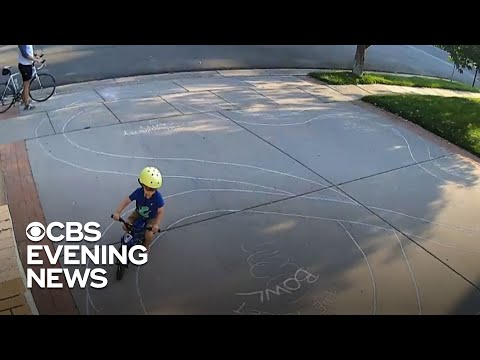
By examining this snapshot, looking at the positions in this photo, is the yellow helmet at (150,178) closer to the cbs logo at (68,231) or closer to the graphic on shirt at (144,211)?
the graphic on shirt at (144,211)

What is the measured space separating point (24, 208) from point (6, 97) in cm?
473

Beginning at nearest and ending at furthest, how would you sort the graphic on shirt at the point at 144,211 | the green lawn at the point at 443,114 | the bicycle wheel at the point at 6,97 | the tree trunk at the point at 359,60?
the graphic on shirt at the point at 144,211
the green lawn at the point at 443,114
the bicycle wheel at the point at 6,97
the tree trunk at the point at 359,60

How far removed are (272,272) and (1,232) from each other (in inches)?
117

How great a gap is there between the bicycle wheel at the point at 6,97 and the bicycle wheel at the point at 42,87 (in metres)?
0.44

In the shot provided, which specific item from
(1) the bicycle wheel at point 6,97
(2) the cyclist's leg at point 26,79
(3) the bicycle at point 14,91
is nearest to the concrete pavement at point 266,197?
(2) the cyclist's leg at point 26,79

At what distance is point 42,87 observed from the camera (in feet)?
35.8

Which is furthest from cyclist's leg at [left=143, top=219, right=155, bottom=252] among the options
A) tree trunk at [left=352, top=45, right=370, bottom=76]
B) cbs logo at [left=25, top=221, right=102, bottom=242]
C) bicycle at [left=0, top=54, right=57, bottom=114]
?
tree trunk at [left=352, top=45, right=370, bottom=76]

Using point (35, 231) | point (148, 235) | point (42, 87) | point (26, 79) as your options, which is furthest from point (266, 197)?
point (42, 87)

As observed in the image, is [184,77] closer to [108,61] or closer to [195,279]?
[108,61]

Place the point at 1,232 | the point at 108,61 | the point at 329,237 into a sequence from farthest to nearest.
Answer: the point at 108,61 < the point at 329,237 < the point at 1,232

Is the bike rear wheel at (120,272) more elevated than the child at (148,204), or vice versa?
the child at (148,204)

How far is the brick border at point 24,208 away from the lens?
4875 millimetres
